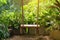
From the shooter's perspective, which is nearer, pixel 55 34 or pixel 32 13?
pixel 55 34

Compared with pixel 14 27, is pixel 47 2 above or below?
above

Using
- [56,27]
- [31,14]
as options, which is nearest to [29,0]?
[31,14]

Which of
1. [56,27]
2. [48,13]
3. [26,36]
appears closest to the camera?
[56,27]

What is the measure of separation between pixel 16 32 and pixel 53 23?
1112mm

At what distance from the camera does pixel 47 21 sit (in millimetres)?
4109

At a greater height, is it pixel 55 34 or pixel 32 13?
pixel 32 13

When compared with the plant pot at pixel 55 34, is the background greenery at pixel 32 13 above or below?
above

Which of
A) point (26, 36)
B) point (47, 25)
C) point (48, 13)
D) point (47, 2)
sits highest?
point (47, 2)

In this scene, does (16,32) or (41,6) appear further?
(16,32)

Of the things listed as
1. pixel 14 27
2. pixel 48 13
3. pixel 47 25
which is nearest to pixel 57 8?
pixel 48 13

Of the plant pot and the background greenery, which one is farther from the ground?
the background greenery

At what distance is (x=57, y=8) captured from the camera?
12.1 ft

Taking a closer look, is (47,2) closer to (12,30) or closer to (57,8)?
(57,8)

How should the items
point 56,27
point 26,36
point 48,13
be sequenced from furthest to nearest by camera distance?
point 26,36 → point 48,13 → point 56,27
